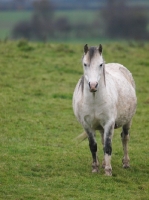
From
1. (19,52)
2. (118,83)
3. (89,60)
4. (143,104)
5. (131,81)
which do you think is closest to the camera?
(89,60)

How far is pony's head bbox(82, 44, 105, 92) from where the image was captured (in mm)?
9783

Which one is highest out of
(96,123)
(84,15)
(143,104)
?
(96,123)

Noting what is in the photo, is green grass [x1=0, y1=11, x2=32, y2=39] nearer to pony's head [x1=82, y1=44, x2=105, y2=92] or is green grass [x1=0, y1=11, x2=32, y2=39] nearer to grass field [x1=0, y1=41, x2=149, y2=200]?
grass field [x1=0, y1=41, x2=149, y2=200]

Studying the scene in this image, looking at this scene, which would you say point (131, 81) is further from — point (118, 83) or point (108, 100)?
point (108, 100)

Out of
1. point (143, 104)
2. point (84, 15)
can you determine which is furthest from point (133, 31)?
point (143, 104)

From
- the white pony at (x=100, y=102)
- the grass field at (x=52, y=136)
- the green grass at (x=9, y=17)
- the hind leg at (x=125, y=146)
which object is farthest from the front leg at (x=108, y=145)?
the green grass at (x=9, y=17)

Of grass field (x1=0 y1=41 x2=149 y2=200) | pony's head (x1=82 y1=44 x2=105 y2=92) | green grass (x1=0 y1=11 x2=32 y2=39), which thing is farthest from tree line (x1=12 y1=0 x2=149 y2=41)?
pony's head (x1=82 y1=44 x2=105 y2=92)

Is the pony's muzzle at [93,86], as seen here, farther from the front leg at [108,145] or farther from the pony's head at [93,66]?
the front leg at [108,145]

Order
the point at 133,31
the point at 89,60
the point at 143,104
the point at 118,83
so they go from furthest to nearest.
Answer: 1. the point at 133,31
2. the point at 143,104
3. the point at 118,83
4. the point at 89,60

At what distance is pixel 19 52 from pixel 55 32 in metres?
32.5

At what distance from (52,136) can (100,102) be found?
3.22 meters

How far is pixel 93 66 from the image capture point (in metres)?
9.91

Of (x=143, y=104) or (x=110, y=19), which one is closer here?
(x=143, y=104)

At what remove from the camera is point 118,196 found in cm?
924
